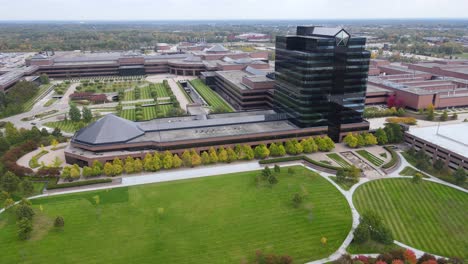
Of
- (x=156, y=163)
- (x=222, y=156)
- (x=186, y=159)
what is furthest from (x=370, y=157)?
(x=156, y=163)

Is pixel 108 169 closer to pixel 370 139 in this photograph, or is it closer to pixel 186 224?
pixel 186 224

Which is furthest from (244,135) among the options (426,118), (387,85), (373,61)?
(373,61)

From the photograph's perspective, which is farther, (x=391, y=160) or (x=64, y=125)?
(x=64, y=125)

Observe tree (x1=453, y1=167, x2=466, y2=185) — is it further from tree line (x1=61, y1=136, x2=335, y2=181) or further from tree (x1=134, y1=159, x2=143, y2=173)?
tree (x1=134, y1=159, x2=143, y2=173)

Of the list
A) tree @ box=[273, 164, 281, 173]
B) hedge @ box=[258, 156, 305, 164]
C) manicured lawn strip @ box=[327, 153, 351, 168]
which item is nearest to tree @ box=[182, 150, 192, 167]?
hedge @ box=[258, 156, 305, 164]

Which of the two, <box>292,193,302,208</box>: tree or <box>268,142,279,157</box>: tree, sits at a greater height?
<box>268,142,279,157</box>: tree

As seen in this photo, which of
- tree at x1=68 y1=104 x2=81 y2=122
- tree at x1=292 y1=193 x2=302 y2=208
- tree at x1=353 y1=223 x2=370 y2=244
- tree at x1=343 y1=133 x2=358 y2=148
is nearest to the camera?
tree at x1=353 y1=223 x2=370 y2=244

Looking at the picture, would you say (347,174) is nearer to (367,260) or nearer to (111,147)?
(367,260)
